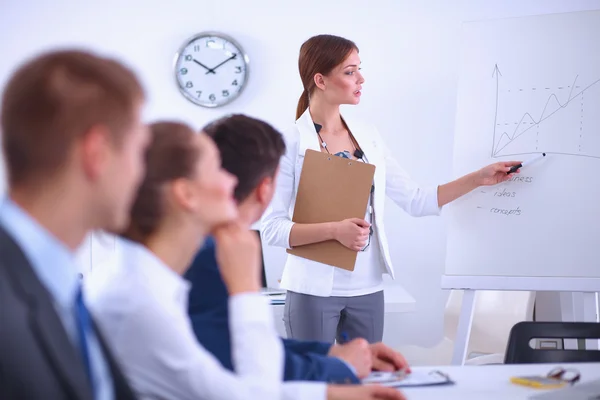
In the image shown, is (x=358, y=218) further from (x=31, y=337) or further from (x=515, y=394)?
(x=31, y=337)

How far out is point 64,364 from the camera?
2.32ft

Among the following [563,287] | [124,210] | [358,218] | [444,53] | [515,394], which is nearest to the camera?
[124,210]

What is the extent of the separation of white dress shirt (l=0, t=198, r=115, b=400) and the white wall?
3015mm

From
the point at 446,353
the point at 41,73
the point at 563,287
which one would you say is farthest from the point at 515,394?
the point at 446,353

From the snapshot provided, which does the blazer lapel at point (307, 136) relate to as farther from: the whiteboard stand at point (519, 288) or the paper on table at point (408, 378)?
the paper on table at point (408, 378)

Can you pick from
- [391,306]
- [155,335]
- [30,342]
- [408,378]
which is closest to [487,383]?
[408,378]

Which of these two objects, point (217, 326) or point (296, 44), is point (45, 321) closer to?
point (217, 326)

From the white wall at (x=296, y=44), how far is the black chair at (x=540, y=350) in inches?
80.5

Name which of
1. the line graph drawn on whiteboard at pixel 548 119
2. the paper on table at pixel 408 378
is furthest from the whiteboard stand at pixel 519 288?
the paper on table at pixel 408 378

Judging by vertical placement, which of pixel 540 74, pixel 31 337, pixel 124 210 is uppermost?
pixel 540 74

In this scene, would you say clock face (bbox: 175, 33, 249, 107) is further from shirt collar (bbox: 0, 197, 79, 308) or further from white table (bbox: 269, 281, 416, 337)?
shirt collar (bbox: 0, 197, 79, 308)

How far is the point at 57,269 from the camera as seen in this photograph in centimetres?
77

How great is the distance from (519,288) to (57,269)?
212 cm

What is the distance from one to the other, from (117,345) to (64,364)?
27cm
